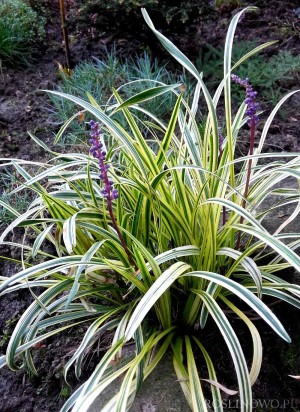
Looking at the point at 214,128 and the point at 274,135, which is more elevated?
the point at 214,128

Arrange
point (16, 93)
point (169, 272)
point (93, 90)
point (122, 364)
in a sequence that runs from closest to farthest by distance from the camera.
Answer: point (169, 272)
point (122, 364)
point (93, 90)
point (16, 93)

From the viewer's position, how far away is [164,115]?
2977 millimetres

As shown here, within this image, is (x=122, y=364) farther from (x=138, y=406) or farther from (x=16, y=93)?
(x=16, y=93)

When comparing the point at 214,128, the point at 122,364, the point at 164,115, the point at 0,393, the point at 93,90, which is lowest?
the point at 0,393

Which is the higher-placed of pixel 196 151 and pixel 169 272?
pixel 196 151

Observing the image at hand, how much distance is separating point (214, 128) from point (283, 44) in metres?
2.29

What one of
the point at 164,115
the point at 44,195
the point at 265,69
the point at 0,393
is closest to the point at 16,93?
the point at 164,115

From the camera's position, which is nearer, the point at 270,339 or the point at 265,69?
the point at 270,339

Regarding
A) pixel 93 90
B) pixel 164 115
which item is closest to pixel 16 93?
pixel 93 90

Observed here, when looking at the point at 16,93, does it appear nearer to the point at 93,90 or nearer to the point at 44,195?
the point at 93,90

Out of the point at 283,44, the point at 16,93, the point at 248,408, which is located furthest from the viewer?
the point at 283,44

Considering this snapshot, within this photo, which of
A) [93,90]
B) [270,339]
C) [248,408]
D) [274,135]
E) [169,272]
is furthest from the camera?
[93,90]

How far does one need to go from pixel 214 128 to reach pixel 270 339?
782mm

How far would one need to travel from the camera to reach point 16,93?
3.31 meters
